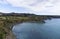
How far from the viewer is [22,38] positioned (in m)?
23.0

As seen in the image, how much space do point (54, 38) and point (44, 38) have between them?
1.75m

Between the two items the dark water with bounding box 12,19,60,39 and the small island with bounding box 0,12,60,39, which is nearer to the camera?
the small island with bounding box 0,12,60,39

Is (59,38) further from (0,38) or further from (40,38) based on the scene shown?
(0,38)

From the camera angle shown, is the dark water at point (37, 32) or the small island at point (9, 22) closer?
the small island at point (9, 22)

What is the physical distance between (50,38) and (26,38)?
3900mm

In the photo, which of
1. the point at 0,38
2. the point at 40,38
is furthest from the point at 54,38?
the point at 0,38

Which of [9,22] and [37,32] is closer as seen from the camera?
[37,32]

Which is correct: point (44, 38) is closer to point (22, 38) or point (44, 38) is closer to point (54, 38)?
point (54, 38)

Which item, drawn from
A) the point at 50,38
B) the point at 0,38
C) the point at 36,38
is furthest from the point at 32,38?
the point at 0,38

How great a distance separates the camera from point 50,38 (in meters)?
24.2

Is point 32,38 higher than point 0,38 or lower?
lower

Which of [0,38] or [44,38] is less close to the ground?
[0,38]

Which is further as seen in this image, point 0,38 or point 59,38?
point 59,38

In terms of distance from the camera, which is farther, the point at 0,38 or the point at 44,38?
the point at 44,38
